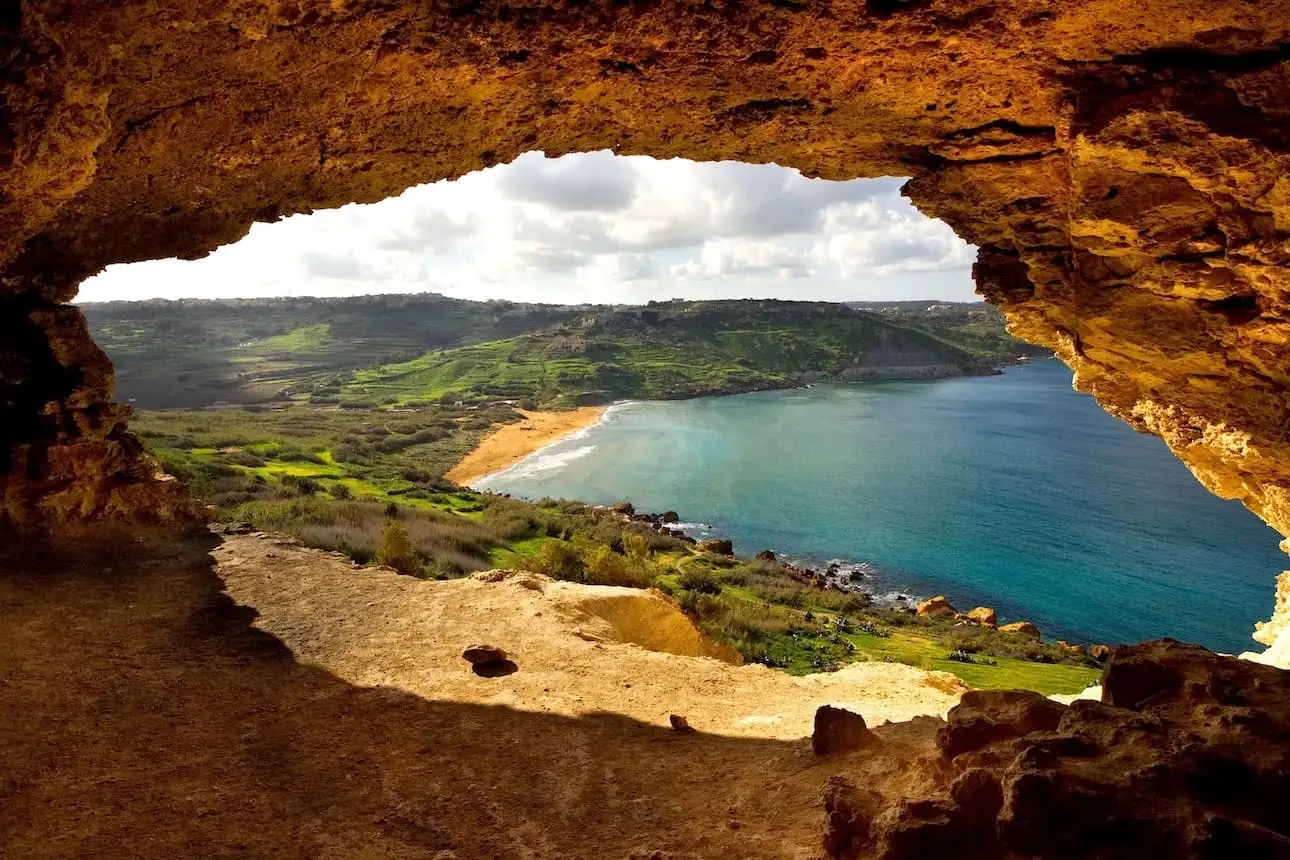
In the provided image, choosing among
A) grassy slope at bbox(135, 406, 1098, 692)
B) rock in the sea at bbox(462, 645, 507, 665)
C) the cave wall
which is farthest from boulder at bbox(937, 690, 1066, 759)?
grassy slope at bbox(135, 406, 1098, 692)

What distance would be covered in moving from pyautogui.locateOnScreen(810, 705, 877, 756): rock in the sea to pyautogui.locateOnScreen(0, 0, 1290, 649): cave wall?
5711 millimetres

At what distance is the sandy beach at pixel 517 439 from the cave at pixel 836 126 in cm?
3903

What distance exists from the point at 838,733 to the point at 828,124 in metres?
6.50

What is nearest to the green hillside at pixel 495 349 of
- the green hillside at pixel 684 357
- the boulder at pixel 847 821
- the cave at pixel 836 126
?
the green hillside at pixel 684 357

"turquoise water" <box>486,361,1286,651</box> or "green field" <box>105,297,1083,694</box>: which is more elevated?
"green field" <box>105,297,1083,694</box>

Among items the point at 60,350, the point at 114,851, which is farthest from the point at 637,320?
the point at 114,851

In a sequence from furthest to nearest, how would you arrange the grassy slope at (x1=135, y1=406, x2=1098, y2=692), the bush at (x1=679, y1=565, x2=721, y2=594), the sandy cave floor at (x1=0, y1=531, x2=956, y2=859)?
1. the bush at (x1=679, y1=565, x2=721, y2=594)
2. the grassy slope at (x1=135, y1=406, x2=1098, y2=692)
3. the sandy cave floor at (x1=0, y1=531, x2=956, y2=859)

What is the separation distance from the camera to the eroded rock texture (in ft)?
11.1

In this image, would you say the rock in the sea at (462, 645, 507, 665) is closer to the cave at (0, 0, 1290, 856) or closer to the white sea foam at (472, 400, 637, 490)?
the cave at (0, 0, 1290, 856)

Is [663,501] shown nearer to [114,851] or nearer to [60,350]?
[60,350]

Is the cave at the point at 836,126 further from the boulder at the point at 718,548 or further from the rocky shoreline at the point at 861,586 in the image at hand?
the boulder at the point at 718,548

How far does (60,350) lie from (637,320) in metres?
123

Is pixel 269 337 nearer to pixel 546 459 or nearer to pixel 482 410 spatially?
pixel 482 410

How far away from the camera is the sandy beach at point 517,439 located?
4978 cm
